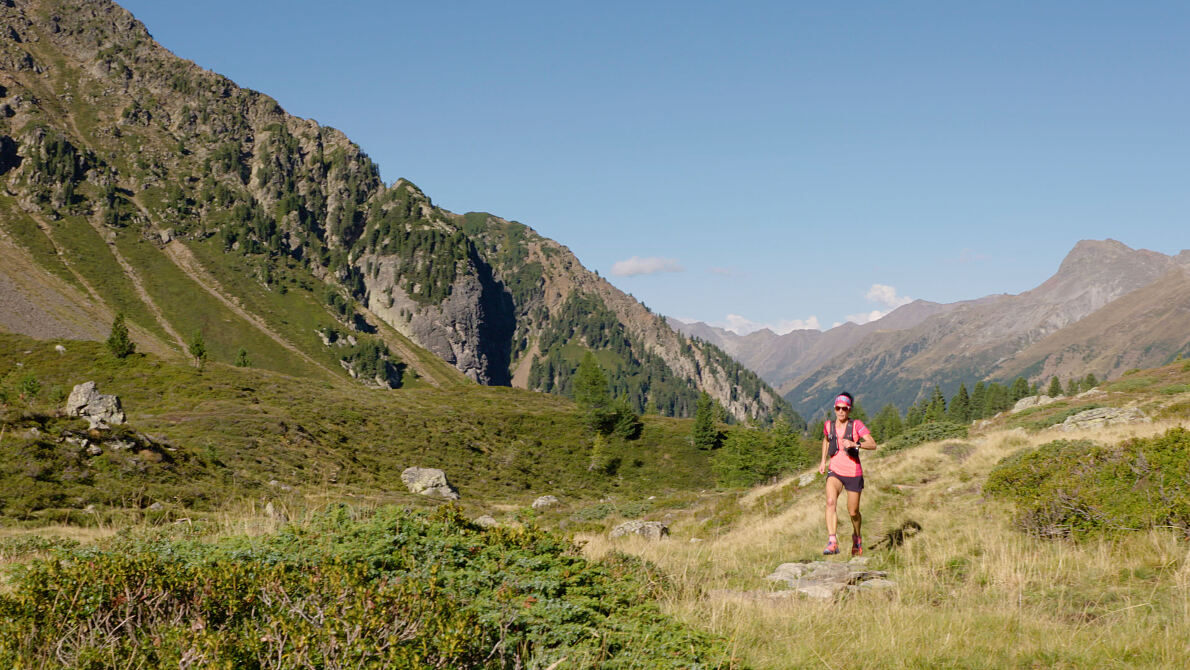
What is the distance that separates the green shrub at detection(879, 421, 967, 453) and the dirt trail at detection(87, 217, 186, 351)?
571 ft

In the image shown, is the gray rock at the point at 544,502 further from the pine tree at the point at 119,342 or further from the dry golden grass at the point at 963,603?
the pine tree at the point at 119,342

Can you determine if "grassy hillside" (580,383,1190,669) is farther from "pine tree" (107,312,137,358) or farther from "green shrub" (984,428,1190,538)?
"pine tree" (107,312,137,358)

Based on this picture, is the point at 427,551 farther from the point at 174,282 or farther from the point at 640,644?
the point at 174,282

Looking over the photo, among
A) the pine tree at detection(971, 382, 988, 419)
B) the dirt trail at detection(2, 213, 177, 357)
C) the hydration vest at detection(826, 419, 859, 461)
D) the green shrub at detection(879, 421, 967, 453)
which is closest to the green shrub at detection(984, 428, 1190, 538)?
the hydration vest at detection(826, 419, 859, 461)

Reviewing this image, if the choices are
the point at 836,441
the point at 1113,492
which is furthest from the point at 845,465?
the point at 1113,492

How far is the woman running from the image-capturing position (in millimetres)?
10844

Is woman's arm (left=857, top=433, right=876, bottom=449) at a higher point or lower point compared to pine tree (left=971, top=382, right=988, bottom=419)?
higher

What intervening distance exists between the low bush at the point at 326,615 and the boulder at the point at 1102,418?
24062mm

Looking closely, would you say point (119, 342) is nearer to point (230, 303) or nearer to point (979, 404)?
point (230, 303)

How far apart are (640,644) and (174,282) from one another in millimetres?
222051

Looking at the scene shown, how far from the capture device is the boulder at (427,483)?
48.2 meters

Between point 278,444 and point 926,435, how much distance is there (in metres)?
43.7

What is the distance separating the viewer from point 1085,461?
11531 millimetres

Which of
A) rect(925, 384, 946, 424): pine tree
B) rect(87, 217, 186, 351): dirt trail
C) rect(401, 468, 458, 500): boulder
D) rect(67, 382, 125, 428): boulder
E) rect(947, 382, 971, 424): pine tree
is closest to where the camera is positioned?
rect(67, 382, 125, 428): boulder
